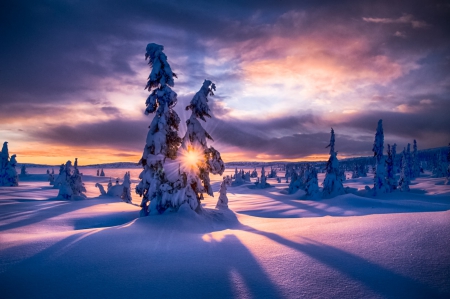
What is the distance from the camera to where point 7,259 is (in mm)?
4609

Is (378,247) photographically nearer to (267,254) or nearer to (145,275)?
(267,254)

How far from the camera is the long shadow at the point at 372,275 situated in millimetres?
3041

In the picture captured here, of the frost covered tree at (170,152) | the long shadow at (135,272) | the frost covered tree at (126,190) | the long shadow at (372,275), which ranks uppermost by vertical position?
the frost covered tree at (170,152)

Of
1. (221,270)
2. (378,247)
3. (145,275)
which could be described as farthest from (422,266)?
(145,275)

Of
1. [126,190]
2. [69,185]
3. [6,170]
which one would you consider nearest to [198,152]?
[126,190]

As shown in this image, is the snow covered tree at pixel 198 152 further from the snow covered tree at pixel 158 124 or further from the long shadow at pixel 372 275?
the long shadow at pixel 372 275

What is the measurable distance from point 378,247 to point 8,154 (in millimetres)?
59334

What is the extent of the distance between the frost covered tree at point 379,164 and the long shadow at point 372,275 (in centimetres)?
3369

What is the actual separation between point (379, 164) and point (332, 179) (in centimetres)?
820

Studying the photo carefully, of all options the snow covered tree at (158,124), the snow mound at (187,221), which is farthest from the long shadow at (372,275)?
the snow covered tree at (158,124)

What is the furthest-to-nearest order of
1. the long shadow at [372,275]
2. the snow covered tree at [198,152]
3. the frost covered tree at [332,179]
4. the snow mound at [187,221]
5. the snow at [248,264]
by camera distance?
the frost covered tree at [332,179], the snow covered tree at [198,152], the snow mound at [187,221], the snow at [248,264], the long shadow at [372,275]

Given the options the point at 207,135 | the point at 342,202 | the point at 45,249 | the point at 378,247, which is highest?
the point at 207,135

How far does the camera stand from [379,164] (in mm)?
32406

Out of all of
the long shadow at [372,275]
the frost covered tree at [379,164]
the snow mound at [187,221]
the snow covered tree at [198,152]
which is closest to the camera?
the long shadow at [372,275]
